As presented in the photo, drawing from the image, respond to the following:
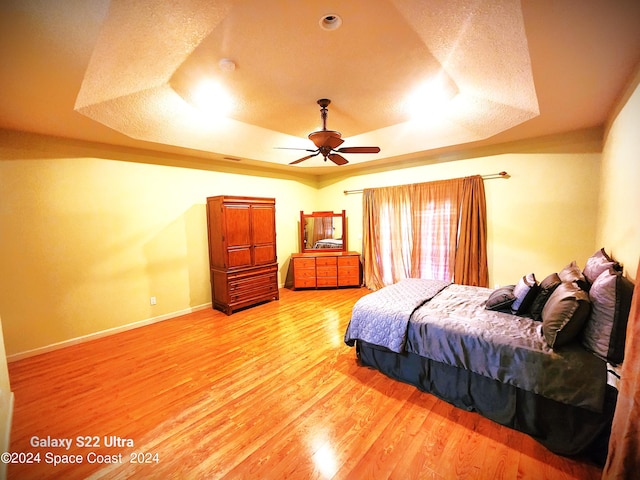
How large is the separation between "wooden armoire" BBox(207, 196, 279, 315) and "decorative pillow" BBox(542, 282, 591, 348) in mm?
3685

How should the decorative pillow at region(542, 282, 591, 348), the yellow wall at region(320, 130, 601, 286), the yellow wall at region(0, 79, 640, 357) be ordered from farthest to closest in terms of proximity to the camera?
the yellow wall at region(320, 130, 601, 286) < the yellow wall at region(0, 79, 640, 357) < the decorative pillow at region(542, 282, 591, 348)

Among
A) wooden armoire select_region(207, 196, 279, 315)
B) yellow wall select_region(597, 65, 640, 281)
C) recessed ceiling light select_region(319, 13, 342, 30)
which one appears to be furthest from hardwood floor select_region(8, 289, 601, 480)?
recessed ceiling light select_region(319, 13, 342, 30)

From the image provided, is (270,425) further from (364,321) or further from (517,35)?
(517,35)

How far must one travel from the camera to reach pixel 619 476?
982mm

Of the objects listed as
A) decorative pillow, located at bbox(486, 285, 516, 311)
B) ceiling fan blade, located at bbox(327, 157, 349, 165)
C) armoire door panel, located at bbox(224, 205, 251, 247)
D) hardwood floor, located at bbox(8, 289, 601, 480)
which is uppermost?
ceiling fan blade, located at bbox(327, 157, 349, 165)

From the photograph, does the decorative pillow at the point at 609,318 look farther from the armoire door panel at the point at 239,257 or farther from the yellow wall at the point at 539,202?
the armoire door panel at the point at 239,257

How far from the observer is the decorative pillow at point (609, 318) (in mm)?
1478

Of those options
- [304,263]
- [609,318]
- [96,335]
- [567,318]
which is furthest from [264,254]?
[609,318]

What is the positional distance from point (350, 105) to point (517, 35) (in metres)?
1.55

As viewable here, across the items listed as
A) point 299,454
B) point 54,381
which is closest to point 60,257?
point 54,381

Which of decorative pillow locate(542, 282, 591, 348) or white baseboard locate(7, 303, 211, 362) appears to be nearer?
→ decorative pillow locate(542, 282, 591, 348)

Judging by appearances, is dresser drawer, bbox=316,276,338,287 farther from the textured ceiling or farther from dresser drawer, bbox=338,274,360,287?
the textured ceiling

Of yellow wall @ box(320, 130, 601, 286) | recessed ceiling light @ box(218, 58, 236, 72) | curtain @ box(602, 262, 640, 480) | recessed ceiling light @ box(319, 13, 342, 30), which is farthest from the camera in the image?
yellow wall @ box(320, 130, 601, 286)

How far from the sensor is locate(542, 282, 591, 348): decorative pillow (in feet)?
5.32
